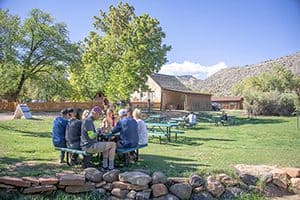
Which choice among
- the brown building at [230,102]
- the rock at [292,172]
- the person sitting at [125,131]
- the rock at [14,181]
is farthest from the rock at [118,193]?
the brown building at [230,102]

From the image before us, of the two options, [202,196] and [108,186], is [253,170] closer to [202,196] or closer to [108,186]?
[202,196]

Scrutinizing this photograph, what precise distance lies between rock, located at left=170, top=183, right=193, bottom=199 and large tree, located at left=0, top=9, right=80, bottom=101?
672 inches

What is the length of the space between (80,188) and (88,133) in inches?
36.6

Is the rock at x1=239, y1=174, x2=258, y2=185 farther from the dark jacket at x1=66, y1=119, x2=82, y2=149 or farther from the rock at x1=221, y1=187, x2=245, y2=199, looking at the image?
the dark jacket at x1=66, y1=119, x2=82, y2=149

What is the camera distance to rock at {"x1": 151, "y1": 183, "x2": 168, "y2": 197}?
5246 millimetres

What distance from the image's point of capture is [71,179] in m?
4.98

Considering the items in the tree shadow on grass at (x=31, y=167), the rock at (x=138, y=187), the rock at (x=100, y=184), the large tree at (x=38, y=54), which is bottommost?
the rock at (x=138, y=187)

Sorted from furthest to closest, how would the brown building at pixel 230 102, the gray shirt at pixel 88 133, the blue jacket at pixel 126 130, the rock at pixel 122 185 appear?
the brown building at pixel 230 102, the blue jacket at pixel 126 130, the gray shirt at pixel 88 133, the rock at pixel 122 185

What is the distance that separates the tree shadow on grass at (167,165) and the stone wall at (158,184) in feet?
1.10

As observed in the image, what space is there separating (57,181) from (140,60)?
16.7 metres

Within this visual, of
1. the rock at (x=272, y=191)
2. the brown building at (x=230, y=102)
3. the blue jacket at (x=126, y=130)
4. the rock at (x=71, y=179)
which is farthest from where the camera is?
the brown building at (x=230, y=102)

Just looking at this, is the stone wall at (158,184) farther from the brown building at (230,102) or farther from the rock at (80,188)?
the brown building at (230,102)

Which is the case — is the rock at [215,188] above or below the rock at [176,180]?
below

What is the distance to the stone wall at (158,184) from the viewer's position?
485cm
